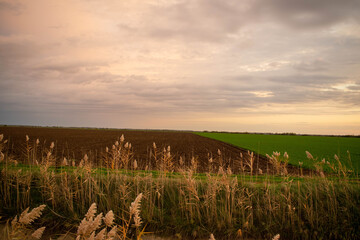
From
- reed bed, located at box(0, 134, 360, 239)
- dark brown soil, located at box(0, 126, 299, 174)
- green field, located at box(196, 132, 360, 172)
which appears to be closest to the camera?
reed bed, located at box(0, 134, 360, 239)

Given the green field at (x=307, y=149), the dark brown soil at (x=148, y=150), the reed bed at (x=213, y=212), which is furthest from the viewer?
the green field at (x=307, y=149)

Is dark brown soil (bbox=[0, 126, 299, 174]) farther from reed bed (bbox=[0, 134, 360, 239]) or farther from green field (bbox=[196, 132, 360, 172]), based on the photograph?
green field (bbox=[196, 132, 360, 172])

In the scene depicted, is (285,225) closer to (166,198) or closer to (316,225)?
(316,225)

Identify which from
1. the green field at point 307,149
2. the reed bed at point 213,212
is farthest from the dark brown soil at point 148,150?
the green field at point 307,149

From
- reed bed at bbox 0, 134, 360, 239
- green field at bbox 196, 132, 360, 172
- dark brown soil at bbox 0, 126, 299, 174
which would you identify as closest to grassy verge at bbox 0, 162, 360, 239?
reed bed at bbox 0, 134, 360, 239

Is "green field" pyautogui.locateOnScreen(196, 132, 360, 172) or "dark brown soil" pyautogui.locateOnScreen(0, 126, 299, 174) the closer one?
"dark brown soil" pyautogui.locateOnScreen(0, 126, 299, 174)

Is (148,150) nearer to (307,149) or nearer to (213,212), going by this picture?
(307,149)

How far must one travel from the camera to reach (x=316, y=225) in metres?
5.96

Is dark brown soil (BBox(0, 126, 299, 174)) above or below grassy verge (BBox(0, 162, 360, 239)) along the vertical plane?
below

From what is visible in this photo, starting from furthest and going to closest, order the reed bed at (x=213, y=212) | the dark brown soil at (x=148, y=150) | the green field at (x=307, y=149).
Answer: the green field at (x=307, y=149), the dark brown soil at (x=148, y=150), the reed bed at (x=213, y=212)

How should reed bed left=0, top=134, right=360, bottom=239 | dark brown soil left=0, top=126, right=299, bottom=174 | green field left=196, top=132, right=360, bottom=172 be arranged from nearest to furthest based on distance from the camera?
reed bed left=0, top=134, right=360, bottom=239
dark brown soil left=0, top=126, right=299, bottom=174
green field left=196, top=132, right=360, bottom=172

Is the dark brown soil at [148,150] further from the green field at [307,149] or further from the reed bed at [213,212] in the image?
the green field at [307,149]

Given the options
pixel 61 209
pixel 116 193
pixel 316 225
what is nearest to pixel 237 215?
pixel 316 225

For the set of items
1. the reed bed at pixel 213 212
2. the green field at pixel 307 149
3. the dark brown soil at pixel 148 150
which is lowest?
the dark brown soil at pixel 148 150
